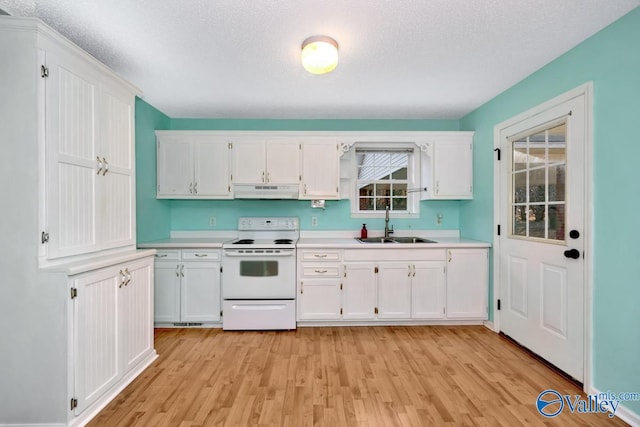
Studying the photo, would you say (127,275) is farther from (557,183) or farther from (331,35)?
(557,183)

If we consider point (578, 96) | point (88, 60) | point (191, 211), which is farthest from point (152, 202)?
point (578, 96)

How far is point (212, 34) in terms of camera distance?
1.97m

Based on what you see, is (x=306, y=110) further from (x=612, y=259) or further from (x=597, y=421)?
(x=597, y=421)

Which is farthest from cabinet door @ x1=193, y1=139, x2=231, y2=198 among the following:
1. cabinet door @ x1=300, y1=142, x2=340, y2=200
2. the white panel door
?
the white panel door

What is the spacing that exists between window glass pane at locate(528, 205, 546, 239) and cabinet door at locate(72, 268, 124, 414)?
330cm

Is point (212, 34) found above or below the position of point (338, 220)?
above

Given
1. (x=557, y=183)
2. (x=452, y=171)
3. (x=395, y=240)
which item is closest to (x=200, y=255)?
(x=395, y=240)

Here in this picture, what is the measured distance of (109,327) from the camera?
1.93 meters

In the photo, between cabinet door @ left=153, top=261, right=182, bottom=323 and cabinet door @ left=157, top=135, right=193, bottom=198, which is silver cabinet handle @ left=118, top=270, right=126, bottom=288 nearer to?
cabinet door @ left=153, top=261, right=182, bottom=323

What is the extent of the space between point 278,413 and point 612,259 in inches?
91.5

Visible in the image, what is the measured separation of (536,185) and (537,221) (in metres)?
0.31

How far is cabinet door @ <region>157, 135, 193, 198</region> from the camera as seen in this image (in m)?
3.43

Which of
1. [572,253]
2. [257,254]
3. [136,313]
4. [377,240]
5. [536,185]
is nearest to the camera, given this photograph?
[572,253]

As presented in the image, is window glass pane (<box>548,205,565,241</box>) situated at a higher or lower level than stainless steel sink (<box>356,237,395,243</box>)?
higher
